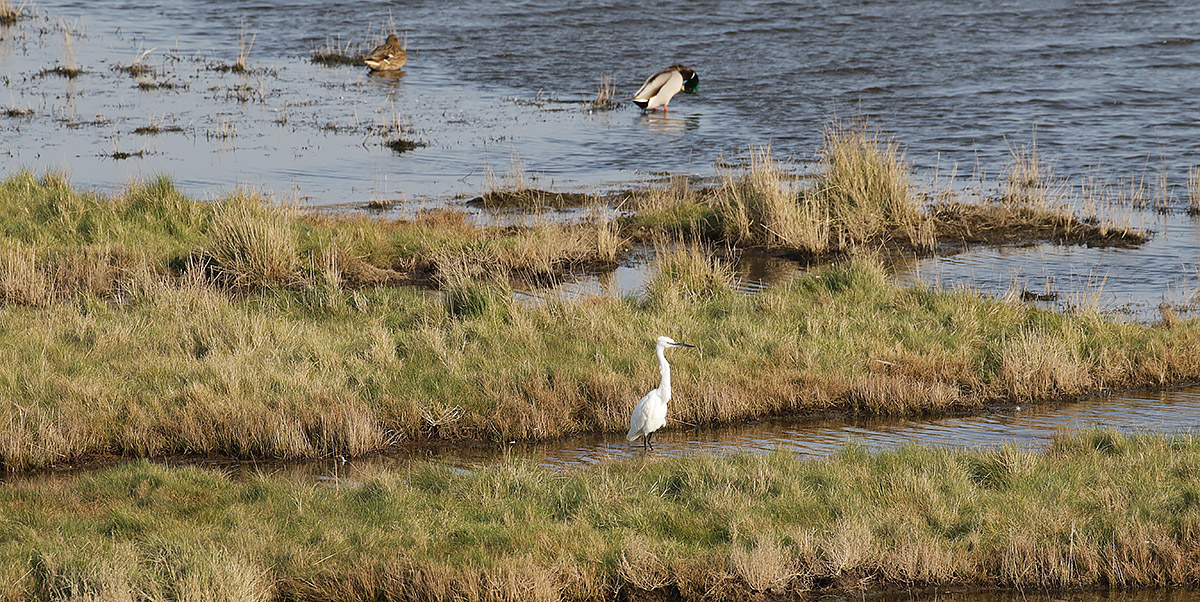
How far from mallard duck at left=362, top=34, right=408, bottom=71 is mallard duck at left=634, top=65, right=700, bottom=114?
596 cm

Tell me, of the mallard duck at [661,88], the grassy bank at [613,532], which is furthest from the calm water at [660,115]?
the grassy bank at [613,532]

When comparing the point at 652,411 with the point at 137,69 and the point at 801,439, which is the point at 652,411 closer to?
the point at 801,439

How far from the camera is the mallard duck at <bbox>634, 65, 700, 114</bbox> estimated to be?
917 inches

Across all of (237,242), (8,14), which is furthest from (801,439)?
(8,14)

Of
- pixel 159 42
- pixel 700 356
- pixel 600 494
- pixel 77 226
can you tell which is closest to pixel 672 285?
pixel 700 356

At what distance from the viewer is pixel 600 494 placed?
7.29 m

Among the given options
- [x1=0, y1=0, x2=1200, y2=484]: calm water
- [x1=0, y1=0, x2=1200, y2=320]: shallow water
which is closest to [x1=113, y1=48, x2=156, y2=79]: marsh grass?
[x1=0, y1=0, x2=1200, y2=320]: shallow water

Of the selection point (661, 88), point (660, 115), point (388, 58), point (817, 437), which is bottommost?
point (817, 437)

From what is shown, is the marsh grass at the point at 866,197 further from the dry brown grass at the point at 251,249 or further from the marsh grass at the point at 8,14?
the marsh grass at the point at 8,14

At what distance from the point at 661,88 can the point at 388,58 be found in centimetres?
673

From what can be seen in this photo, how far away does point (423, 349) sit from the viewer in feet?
33.2

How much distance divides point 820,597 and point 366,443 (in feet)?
11.6

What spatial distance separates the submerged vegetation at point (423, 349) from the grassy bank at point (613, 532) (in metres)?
1.20

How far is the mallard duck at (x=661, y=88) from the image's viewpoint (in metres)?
23.3
